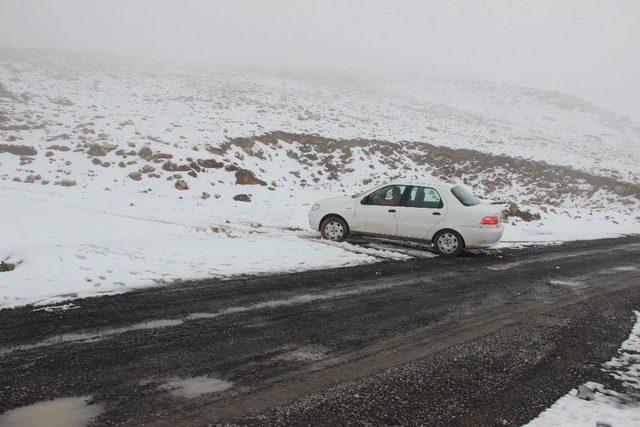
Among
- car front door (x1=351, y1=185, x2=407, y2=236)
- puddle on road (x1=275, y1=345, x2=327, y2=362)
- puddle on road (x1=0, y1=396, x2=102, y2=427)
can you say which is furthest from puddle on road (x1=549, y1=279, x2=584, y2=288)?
puddle on road (x1=0, y1=396, x2=102, y2=427)

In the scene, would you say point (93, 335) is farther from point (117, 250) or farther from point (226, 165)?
point (226, 165)

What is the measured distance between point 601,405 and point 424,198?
21.4 ft

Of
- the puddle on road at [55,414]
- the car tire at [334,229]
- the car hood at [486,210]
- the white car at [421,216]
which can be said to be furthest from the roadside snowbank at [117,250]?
the puddle on road at [55,414]

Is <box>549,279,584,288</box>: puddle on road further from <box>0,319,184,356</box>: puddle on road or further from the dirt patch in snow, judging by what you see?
the dirt patch in snow

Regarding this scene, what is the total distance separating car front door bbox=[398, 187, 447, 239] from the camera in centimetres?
982

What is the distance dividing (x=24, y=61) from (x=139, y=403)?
1616 inches

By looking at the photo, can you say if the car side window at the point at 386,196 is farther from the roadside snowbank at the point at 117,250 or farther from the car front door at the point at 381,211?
the roadside snowbank at the point at 117,250

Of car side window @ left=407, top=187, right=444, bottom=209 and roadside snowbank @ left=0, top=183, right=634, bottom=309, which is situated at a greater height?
car side window @ left=407, top=187, right=444, bottom=209

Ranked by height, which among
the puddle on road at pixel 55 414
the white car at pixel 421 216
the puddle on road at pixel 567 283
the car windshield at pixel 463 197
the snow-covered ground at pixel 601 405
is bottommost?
the puddle on road at pixel 55 414

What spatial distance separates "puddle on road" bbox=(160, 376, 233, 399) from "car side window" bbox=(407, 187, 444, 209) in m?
7.10

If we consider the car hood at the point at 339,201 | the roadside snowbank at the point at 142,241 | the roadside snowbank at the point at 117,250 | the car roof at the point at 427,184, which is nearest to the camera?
the roadside snowbank at the point at 117,250

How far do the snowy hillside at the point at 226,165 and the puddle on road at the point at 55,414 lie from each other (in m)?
2.80

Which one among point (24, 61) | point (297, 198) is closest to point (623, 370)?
point (297, 198)

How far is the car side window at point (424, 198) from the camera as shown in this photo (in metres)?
9.86
